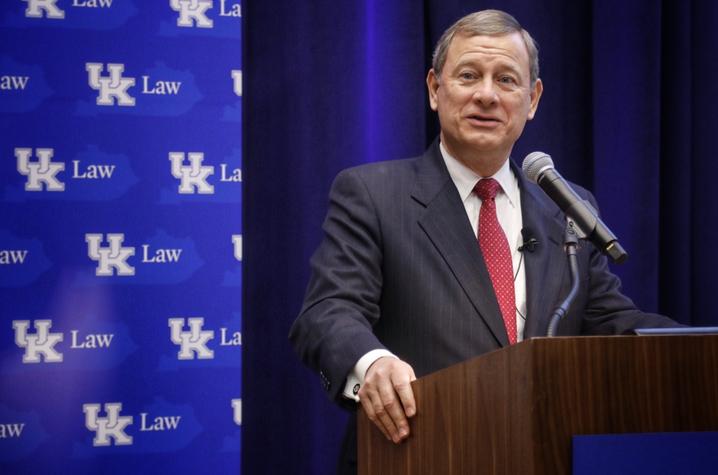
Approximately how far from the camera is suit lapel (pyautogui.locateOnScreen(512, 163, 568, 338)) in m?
1.82

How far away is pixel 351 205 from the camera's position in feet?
6.30

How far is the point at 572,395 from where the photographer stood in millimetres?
1042

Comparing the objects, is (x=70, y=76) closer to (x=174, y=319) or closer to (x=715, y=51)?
(x=174, y=319)

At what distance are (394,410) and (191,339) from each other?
179 cm

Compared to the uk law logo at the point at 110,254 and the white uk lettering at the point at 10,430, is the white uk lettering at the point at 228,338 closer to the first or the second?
the uk law logo at the point at 110,254

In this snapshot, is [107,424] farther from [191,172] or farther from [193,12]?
[193,12]

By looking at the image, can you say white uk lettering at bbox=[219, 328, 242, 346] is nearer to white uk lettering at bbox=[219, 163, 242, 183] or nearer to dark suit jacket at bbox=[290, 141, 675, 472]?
white uk lettering at bbox=[219, 163, 242, 183]

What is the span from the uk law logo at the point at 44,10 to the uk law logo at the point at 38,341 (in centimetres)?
106

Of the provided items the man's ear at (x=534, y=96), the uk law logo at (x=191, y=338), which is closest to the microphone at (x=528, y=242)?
the man's ear at (x=534, y=96)

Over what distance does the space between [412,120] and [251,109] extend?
563 millimetres

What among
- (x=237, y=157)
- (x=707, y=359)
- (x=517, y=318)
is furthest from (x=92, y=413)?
(x=707, y=359)

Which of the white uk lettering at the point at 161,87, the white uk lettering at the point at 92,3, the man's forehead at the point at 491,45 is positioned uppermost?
the white uk lettering at the point at 92,3

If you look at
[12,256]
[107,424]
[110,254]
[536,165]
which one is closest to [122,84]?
[110,254]

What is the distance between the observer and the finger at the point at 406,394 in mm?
1264
